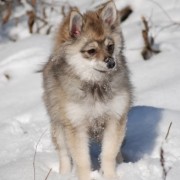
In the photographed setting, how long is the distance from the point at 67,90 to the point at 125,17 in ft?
16.3

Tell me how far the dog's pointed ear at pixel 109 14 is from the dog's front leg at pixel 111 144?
2.55 feet

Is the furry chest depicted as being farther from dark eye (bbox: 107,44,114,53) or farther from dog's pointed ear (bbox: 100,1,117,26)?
dog's pointed ear (bbox: 100,1,117,26)

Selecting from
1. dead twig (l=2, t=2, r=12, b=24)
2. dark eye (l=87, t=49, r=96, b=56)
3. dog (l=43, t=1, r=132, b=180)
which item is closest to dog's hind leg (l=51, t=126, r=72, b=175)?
dog (l=43, t=1, r=132, b=180)

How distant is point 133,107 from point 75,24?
2.06 m

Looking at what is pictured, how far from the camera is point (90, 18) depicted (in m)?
4.36

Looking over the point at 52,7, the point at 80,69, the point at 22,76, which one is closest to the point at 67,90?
the point at 80,69

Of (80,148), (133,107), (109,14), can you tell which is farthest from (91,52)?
(133,107)

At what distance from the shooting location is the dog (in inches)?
168

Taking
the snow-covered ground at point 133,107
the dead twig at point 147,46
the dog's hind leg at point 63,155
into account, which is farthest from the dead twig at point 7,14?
the dog's hind leg at point 63,155

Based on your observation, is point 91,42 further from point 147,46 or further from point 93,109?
point 147,46

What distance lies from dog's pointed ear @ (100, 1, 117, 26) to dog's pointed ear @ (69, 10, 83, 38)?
0.23 metres

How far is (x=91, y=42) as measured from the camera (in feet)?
13.9

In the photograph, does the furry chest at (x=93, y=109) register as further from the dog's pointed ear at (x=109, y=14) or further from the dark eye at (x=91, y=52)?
the dog's pointed ear at (x=109, y=14)

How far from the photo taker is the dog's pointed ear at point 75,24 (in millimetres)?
4227
